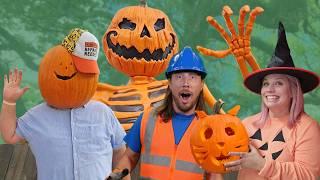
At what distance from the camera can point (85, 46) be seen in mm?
3084

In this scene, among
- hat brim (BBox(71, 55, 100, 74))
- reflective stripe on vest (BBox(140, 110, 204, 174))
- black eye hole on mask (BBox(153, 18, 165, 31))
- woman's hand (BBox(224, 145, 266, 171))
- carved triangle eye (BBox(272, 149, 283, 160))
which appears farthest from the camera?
black eye hole on mask (BBox(153, 18, 165, 31))

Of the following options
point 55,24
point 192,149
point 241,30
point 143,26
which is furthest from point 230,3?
point 192,149

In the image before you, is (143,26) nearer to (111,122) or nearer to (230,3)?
(111,122)

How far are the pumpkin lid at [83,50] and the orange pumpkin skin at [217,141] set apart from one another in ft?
2.59

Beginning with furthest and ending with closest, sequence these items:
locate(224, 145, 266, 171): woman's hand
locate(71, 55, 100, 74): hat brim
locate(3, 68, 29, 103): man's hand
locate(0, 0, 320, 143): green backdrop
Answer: locate(0, 0, 320, 143): green backdrop
locate(71, 55, 100, 74): hat brim
locate(3, 68, 29, 103): man's hand
locate(224, 145, 266, 171): woman's hand

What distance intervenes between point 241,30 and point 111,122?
82cm

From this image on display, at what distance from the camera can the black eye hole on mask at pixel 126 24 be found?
4268 millimetres

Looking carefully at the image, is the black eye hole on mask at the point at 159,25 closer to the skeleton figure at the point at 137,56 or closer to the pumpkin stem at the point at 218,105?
the skeleton figure at the point at 137,56

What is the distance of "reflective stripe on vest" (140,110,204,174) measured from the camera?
2684mm

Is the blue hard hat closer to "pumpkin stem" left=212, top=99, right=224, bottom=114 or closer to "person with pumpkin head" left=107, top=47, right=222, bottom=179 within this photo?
"person with pumpkin head" left=107, top=47, right=222, bottom=179

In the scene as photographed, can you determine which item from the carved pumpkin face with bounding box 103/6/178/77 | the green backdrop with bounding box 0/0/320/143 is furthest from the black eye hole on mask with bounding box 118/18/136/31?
the green backdrop with bounding box 0/0/320/143

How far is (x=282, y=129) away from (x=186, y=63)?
526mm

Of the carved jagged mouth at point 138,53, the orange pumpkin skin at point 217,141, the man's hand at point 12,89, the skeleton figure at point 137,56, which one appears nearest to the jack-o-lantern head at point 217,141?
the orange pumpkin skin at point 217,141

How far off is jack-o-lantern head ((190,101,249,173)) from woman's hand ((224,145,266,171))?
0.08 feet
